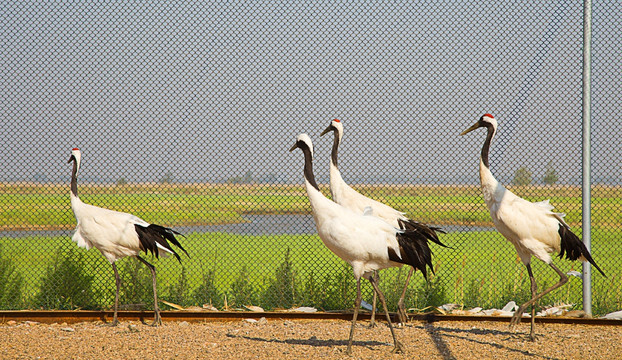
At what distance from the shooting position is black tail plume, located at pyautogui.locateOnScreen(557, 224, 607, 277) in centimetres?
538

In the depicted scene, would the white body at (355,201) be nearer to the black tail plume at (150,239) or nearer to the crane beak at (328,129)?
the crane beak at (328,129)

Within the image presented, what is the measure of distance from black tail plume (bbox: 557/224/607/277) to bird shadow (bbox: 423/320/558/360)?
1.00 metres

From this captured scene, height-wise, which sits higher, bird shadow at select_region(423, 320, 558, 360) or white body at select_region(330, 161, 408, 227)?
white body at select_region(330, 161, 408, 227)

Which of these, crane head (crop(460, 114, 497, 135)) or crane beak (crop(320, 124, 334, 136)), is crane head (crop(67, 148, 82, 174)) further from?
crane head (crop(460, 114, 497, 135))

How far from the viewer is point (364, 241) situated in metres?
4.52

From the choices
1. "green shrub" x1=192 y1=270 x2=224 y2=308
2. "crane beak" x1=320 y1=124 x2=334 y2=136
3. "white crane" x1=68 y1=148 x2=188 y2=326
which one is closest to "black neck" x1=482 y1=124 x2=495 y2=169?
"crane beak" x1=320 y1=124 x2=334 y2=136

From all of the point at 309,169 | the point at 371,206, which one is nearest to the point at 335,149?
the point at 371,206

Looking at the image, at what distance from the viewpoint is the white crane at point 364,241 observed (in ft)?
14.8

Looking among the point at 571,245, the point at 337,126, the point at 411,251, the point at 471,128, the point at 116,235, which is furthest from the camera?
the point at 337,126

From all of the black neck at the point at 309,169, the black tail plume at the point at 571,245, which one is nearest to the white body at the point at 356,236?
the black neck at the point at 309,169

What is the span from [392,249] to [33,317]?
396 cm

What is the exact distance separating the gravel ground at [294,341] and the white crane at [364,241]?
45cm

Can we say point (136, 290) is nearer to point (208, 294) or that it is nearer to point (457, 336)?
point (208, 294)

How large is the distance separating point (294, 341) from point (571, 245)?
2.90 metres
